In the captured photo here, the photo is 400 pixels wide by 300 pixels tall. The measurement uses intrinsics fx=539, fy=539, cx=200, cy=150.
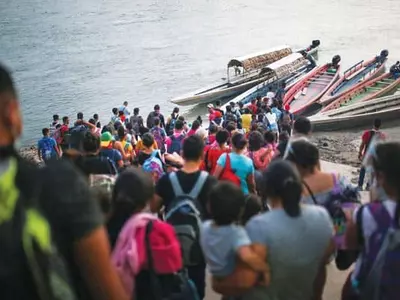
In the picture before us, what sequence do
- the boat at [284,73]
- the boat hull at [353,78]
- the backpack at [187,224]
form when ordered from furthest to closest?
the boat at [284,73] → the boat hull at [353,78] → the backpack at [187,224]

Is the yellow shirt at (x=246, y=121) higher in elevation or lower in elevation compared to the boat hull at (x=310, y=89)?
lower

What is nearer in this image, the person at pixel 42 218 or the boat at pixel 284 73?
→ the person at pixel 42 218

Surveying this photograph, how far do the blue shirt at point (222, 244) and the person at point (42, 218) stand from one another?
3.77 feet

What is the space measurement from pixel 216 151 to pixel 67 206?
4683 mm

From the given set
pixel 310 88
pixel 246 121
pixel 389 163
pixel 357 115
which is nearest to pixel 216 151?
pixel 389 163

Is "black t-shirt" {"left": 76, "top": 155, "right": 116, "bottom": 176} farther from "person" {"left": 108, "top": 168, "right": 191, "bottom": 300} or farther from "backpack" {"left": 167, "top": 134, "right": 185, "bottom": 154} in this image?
"backpack" {"left": 167, "top": 134, "right": 185, "bottom": 154}

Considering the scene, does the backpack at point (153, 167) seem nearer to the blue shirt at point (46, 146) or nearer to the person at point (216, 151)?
the person at point (216, 151)

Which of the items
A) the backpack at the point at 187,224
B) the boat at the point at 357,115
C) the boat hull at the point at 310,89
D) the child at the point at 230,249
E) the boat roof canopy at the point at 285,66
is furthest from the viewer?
the boat roof canopy at the point at 285,66

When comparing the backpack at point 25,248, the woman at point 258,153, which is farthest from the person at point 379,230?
the woman at point 258,153

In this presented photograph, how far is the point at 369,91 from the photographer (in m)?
19.9

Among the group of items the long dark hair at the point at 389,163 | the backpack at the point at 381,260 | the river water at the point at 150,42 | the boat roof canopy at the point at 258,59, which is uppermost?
the river water at the point at 150,42

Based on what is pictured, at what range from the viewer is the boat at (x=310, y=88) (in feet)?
62.2

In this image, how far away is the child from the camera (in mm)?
3172

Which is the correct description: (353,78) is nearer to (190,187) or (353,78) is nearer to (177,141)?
(177,141)
